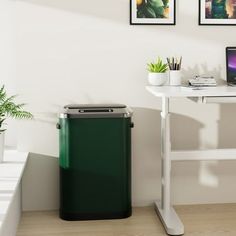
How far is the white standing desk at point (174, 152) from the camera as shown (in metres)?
3.00

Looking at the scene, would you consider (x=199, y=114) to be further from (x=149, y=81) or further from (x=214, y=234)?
(x=214, y=234)

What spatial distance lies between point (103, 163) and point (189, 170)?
2.22 ft

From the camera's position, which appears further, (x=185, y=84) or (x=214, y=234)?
(x=185, y=84)

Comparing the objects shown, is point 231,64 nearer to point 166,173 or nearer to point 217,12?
point 217,12

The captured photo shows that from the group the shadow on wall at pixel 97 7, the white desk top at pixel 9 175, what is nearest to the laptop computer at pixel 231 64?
the shadow on wall at pixel 97 7

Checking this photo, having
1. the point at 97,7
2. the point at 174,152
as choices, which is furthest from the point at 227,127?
the point at 97,7

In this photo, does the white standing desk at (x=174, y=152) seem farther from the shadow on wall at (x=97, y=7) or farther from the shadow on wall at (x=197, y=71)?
the shadow on wall at (x=97, y=7)

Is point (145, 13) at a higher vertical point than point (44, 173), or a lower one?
higher

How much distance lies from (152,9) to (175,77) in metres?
0.47

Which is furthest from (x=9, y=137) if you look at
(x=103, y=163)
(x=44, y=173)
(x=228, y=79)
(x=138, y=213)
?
(x=228, y=79)

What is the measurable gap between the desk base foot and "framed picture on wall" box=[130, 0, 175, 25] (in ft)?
4.00

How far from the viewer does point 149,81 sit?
3.41 metres

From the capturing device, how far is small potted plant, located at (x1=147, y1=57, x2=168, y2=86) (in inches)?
133

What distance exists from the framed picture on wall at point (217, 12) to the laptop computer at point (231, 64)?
0.19 m
